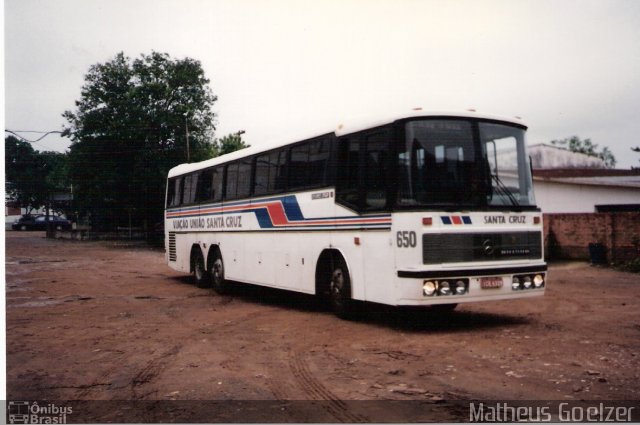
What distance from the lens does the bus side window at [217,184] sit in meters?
15.1

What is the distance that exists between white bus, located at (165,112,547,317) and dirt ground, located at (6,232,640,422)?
73 centimetres

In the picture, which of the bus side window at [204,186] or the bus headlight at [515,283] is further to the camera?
the bus side window at [204,186]

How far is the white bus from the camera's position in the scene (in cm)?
879

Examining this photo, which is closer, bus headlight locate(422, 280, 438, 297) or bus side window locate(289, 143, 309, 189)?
bus headlight locate(422, 280, 438, 297)

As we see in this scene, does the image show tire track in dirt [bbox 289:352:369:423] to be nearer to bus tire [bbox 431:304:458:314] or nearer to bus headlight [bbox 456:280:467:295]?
bus headlight [bbox 456:280:467:295]

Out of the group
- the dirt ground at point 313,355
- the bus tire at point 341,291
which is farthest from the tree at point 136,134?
the bus tire at point 341,291

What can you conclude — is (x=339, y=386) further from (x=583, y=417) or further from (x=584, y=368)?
(x=584, y=368)

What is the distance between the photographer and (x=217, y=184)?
1535 cm

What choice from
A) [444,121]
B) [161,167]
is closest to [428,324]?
[444,121]

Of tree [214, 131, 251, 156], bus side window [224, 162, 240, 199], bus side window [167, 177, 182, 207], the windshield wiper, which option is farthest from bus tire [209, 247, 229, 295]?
tree [214, 131, 251, 156]

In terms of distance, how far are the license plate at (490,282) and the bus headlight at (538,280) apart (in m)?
0.74

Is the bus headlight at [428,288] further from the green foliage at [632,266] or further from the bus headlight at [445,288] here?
the green foliage at [632,266]

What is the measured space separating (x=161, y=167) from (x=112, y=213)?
5.83 m

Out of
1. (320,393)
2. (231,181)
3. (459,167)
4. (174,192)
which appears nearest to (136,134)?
(174,192)
